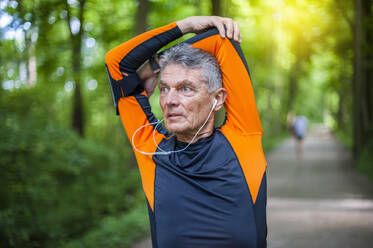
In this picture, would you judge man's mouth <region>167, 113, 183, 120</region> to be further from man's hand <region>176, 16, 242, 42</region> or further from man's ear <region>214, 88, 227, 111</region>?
man's hand <region>176, 16, 242, 42</region>

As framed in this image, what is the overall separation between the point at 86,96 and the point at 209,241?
53.6 feet

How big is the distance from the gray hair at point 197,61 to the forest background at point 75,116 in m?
3.77

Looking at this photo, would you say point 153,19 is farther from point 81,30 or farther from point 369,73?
point 369,73

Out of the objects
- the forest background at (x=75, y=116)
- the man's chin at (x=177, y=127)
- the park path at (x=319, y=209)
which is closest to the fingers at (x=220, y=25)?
the man's chin at (x=177, y=127)

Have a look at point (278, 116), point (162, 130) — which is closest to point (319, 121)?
point (278, 116)

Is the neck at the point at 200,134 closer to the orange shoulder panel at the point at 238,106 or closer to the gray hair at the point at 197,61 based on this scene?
the orange shoulder panel at the point at 238,106

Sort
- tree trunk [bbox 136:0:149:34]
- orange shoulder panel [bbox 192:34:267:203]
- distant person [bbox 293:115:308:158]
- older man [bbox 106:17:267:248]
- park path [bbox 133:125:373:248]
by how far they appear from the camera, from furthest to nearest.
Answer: distant person [bbox 293:115:308:158] < tree trunk [bbox 136:0:149:34] < park path [bbox 133:125:373:248] < orange shoulder panel [bbox 192:34:267:203] < older man [bbox 106:17:267:248]

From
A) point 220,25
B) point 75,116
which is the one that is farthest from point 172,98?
point 75,116

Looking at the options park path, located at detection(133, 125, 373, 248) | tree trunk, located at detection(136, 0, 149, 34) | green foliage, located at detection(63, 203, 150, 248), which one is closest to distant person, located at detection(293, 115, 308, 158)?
park path, located at detection(133, 125, 373, 248)

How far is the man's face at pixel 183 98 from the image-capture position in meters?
2.00

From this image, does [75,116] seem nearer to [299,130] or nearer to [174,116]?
[299,130]

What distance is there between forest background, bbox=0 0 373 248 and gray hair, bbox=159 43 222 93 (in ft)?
12.4

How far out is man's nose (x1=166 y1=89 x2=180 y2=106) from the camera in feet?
6.56

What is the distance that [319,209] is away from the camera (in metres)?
7.76
